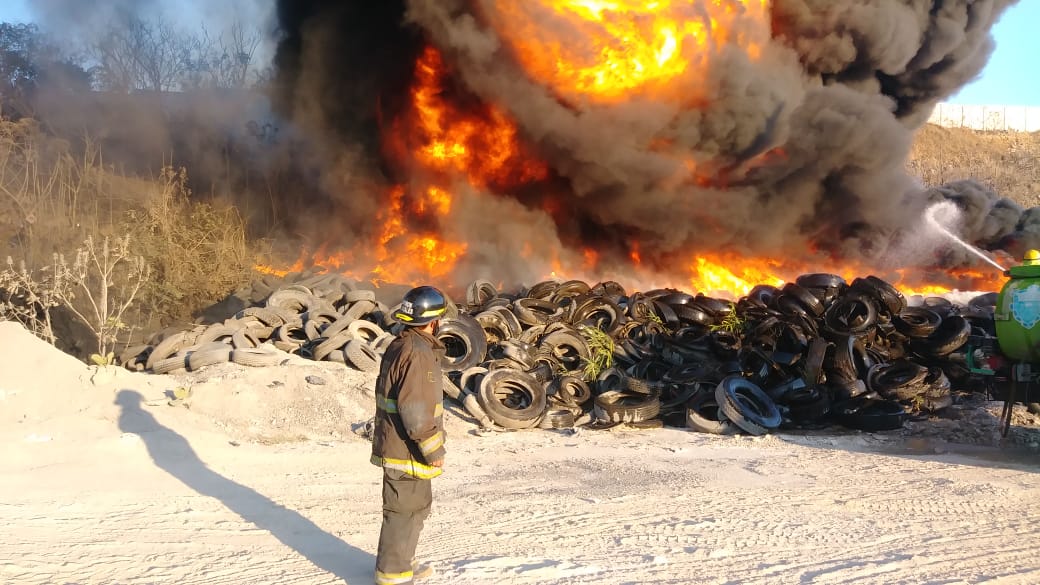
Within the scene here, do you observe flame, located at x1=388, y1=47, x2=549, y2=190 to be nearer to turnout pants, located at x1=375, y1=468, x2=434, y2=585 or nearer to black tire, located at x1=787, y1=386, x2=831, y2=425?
black tire, located at x1=787, y1=386, x2=831, y2=425

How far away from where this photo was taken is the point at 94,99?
69.3 ft

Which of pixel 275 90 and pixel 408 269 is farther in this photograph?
pixel 275 90

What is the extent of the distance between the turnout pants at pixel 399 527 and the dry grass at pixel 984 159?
37518mm

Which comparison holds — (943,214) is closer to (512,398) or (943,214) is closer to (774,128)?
(774,128)

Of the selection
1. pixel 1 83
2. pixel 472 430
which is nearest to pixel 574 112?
pixel 472 430

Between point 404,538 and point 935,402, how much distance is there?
326 inches

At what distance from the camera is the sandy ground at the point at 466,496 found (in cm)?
474

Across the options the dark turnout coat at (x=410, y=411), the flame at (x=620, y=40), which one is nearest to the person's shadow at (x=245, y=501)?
the dark turnout coat at (x=410, y=411)

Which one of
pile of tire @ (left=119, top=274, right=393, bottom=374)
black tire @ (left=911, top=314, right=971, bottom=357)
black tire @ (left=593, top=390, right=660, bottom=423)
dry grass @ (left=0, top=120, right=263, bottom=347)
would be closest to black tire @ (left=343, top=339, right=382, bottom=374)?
pile of tire @ (left=119, top=274, right=393, bottom=374)

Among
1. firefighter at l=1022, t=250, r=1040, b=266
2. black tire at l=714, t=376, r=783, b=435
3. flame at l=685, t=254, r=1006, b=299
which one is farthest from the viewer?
flame at l=685, t=254, r=1006, b=299

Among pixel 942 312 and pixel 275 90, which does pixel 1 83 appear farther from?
pixel 942 312

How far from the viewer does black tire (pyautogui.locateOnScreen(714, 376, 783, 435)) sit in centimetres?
938

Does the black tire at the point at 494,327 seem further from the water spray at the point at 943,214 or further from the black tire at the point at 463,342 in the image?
the water spray at the point at 943,214

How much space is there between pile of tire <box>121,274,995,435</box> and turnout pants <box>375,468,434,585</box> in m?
5.29
